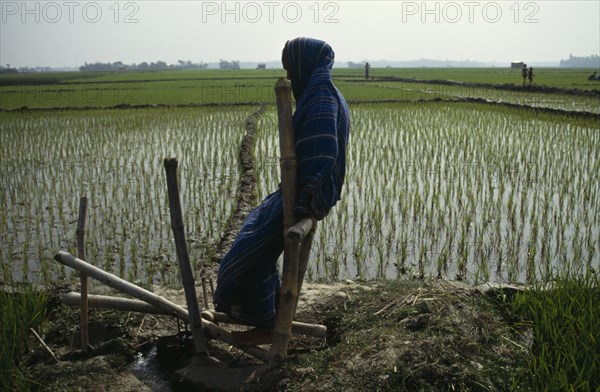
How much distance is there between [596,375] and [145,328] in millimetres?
2070

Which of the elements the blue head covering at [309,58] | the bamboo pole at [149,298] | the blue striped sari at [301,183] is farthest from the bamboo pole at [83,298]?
the blue head covering at [309,58]

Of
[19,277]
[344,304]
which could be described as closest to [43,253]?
[19,277]

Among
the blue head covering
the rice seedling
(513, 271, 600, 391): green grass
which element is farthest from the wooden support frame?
the rice seedling

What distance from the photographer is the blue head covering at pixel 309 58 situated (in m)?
2.24

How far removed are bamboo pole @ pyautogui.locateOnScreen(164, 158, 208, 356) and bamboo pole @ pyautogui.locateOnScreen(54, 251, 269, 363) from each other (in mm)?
77

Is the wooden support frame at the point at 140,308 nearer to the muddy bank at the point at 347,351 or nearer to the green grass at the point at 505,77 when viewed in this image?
the muddy bank at the point at 347,351

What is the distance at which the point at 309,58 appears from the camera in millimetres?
2248

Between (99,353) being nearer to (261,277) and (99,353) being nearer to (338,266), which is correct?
(261,277)

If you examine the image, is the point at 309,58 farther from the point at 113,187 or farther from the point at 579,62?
the point at 579,62

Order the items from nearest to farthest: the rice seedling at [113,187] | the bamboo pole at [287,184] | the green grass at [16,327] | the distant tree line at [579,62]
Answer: the bamboo pole at [287,184] → the green grass at [16,327] → the rice seedling at [113,187] → the distant tree line at [579,62]

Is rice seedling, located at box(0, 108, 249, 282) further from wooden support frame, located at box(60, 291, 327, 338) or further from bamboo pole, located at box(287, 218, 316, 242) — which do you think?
bamboo pole, located at box(287, 218, 316, 242)

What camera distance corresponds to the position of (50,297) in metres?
3.12

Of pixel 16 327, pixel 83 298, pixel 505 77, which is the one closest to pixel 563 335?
pixel 83 298

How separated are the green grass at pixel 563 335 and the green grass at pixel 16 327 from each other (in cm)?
206
